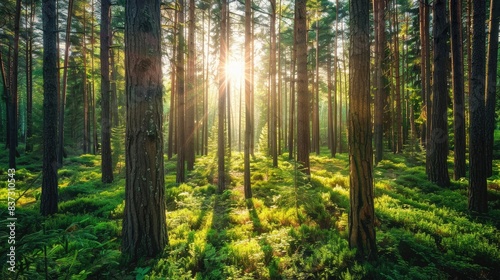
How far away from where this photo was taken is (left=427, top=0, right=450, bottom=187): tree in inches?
Result: 309

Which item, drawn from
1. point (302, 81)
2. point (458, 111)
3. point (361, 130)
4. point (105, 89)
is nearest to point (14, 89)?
point (105, 89)

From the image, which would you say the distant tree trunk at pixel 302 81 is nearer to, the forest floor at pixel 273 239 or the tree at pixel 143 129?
the forest floor at pixel 273 239

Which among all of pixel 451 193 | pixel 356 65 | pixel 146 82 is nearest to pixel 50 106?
pixel 146 82

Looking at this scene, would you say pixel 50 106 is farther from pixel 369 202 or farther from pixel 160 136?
pixel 369 202

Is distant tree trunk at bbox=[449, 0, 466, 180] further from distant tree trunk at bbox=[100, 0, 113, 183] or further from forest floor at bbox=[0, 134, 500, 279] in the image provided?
distant tree trunk at bbox=[100, 0, 113, 183]

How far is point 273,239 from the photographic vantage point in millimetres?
4660

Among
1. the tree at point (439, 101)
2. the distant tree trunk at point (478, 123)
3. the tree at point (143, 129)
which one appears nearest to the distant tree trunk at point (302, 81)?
the tree at point (439, 101)

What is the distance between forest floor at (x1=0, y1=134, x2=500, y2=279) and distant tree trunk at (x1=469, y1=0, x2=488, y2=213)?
1.37ft

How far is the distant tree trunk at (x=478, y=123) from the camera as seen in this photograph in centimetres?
589

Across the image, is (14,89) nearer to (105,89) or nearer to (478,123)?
(105,89)

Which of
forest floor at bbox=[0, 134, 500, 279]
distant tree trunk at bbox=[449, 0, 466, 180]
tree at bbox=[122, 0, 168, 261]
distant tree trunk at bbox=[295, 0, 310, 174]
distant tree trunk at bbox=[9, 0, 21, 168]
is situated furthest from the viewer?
distant tree trunk at bbox=[9, 0, 21, 168]

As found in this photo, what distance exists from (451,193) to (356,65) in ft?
21.8

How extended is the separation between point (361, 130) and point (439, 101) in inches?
270

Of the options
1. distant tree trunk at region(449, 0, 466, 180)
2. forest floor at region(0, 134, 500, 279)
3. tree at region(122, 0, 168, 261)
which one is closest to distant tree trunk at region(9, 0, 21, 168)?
forest floor at region(0, 134, 500, 279)
